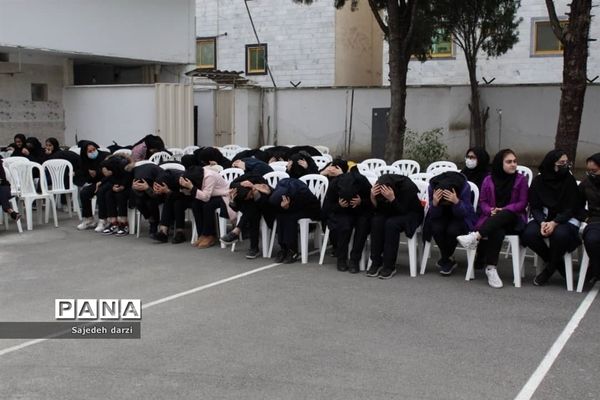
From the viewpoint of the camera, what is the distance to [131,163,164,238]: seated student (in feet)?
32.2

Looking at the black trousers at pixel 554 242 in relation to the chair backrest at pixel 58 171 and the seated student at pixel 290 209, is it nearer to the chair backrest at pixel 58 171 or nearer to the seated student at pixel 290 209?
the seated student at pixel 290 209

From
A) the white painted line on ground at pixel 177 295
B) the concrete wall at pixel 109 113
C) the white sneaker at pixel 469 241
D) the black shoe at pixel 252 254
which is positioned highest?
the concrete wall at pixel 109 113

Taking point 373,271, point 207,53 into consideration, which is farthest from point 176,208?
point 207,53

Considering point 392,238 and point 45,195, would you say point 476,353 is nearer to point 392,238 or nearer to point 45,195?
point 392,238

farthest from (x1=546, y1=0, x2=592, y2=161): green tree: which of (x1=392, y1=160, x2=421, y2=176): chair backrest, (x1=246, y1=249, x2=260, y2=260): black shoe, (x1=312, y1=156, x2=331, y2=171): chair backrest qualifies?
(x1=246, y1=249, x2=260, y2=260): black shoe

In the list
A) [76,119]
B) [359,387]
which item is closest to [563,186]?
[359,387]

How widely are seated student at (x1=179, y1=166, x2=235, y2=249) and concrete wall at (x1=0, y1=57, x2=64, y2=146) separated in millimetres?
10568

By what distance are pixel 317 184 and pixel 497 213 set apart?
2.33m

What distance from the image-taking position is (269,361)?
505cm

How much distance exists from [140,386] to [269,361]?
0.93 metres

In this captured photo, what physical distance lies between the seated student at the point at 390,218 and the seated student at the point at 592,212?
5.47ft

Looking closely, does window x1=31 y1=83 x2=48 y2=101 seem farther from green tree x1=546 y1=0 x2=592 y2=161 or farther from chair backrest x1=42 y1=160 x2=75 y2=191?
green tree x1=546 y1=0 x2=592 y2=161

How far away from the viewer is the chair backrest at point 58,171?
1164 cm

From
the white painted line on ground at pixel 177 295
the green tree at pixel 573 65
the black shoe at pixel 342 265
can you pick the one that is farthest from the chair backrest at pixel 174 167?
the green tree at pixel 573 65
